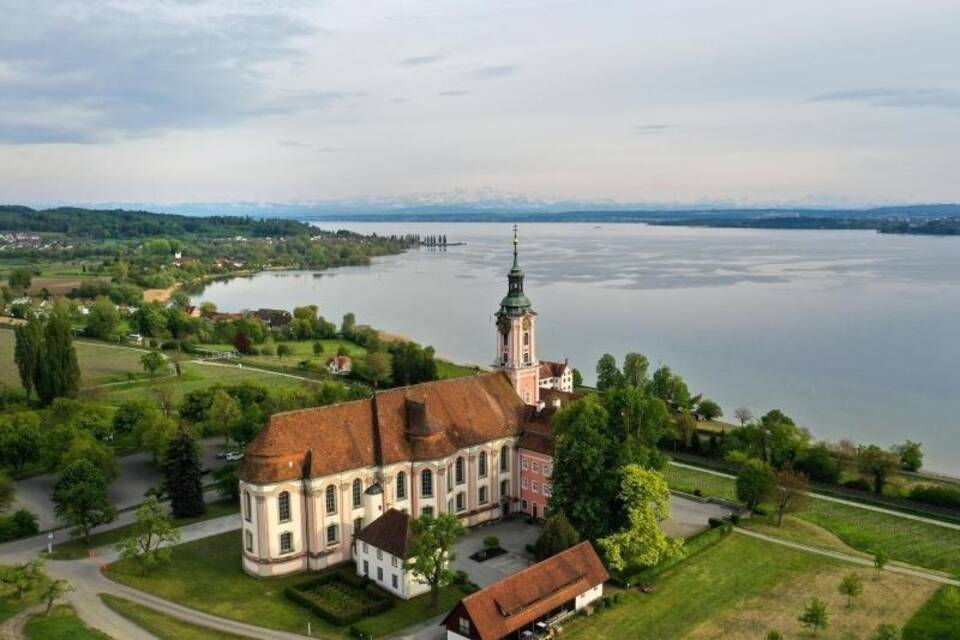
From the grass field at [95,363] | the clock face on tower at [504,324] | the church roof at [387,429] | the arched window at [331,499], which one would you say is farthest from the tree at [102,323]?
the arched window at [331,499]

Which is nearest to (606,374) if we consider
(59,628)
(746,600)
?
(746,600)

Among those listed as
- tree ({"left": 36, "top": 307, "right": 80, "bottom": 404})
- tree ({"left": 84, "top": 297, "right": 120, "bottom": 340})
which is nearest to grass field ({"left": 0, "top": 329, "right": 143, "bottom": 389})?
tree ({"left": 84, "top": 297, "right": 120, "bottom": 340})

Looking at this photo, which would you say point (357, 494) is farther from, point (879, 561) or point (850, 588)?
point (879, 561)

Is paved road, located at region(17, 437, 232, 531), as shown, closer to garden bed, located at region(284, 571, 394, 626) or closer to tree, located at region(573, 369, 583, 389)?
garden bed, located at region(284, 571, 394, 626)

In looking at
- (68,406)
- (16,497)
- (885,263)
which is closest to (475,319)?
(68,406)

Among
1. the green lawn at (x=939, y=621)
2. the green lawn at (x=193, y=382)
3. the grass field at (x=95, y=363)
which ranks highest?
the grass field at (x=95, y=363)

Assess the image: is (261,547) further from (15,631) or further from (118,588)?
(15,631)

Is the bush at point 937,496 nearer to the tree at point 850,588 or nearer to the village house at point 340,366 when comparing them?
the tree at point 850,588
